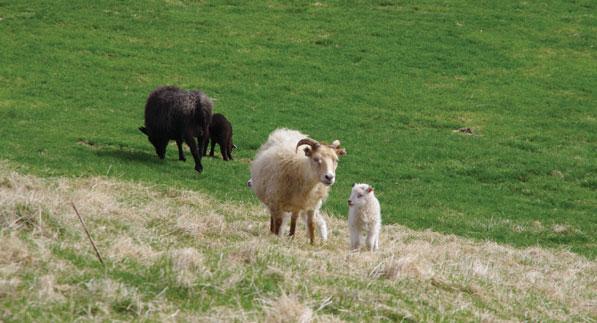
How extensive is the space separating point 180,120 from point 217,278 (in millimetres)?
14907

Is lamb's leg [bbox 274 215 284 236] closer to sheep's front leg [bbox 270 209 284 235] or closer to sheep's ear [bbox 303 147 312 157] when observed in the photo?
sheep's front leg [bbox 270 209 284 235]

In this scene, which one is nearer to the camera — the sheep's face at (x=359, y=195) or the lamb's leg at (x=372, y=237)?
the lamb's leg at (x=372, y=237)

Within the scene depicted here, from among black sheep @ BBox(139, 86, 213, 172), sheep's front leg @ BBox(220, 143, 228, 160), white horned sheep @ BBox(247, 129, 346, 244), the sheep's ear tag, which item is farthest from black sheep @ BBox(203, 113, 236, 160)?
the sheep's ear tag

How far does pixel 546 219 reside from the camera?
21078mm

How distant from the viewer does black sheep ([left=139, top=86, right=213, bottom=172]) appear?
22766 millimetres

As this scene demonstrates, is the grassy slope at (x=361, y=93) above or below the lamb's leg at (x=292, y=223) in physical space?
below

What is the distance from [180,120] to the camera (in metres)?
22.8

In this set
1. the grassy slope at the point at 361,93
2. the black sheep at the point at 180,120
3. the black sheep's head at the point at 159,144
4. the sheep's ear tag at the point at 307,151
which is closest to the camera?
the sheep's ear tag at the point at 307,151

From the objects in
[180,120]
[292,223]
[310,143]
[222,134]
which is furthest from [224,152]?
[310,143]

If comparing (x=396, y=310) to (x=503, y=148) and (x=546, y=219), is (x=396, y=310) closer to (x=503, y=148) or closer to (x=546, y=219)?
(x=546, y=219)

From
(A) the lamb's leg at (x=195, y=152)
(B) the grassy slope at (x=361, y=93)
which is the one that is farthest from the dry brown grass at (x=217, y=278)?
(A) the lamb's leg at (x=195, y=152)

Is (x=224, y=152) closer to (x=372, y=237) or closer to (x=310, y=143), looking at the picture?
(x=310, y=143)

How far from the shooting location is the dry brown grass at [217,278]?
7504 mm

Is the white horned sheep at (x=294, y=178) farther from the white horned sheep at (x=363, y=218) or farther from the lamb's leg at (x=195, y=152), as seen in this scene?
the lamb's leg at (x=195, y=152)
